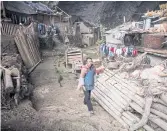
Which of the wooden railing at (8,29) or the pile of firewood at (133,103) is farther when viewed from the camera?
the wooden railing at (8,29)

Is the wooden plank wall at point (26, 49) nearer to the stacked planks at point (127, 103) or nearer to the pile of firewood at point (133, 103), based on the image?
the stacked planks at point (127, 103)

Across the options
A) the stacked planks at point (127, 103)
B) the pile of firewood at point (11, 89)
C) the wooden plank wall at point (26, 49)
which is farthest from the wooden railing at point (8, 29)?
the stacked planks at point (127, 103)

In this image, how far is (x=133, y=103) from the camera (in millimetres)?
7383

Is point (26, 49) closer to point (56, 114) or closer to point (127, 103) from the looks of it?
point (56, 114)

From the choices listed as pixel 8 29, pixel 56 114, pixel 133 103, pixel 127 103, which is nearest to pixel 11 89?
pixel 56 114

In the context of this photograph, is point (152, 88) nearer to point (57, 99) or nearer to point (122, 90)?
point (122, 90)

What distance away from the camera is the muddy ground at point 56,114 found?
6.85m

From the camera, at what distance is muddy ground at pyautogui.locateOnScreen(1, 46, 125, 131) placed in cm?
685

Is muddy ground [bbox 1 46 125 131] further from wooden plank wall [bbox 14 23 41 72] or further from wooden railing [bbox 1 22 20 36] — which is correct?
wooden railing [bbox 1 22 20 36]

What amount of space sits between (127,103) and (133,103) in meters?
0.22

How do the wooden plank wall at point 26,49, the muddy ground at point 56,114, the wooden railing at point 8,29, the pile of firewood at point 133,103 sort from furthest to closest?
the wooden railing at point 8,29, the wooden plank wall at point 26,49, the muddy ground at point 56,114, the pile of firewood at point 133,103

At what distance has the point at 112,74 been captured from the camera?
381 inches

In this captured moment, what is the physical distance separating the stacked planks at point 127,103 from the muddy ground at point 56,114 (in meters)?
0.27

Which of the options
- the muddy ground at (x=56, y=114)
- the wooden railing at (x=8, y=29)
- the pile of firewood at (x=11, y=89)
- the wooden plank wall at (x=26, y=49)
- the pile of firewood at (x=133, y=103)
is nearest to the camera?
the pile of firewood at (x=133, y=103)
